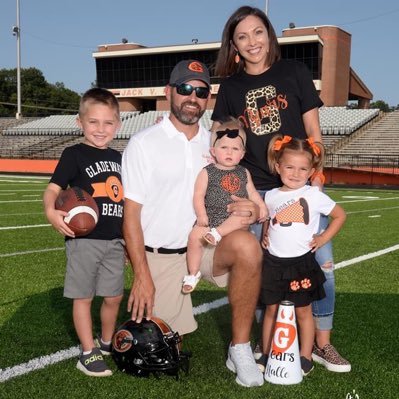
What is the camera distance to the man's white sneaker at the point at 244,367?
3197 mm

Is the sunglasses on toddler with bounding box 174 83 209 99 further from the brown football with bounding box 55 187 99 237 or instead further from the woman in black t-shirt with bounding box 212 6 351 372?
the brown football with bounding box 55 187 99 237

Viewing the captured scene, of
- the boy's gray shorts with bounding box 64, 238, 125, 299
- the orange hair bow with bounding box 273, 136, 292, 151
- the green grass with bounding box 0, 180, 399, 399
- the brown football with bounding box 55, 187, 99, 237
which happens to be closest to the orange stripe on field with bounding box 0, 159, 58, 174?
the green grass with bounding box 0, 180, 399, 399

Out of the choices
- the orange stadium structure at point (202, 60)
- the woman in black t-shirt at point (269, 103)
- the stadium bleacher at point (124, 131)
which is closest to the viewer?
the woman in black t-shirt at point (269, 103)

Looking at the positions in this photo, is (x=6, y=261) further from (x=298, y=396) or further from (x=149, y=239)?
(x=298, y=396)

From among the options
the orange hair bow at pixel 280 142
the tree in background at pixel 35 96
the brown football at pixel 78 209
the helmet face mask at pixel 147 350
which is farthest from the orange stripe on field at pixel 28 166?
the tree in background at pixel 35 96

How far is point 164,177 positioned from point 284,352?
4.07 ft

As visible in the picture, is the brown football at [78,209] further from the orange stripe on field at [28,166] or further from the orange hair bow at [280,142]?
the orange stripe on field at [28,166]

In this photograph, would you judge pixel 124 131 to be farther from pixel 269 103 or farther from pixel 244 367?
pixel 244 367

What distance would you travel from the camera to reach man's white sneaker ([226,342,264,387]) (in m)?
3.20

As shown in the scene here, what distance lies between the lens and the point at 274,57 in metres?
3.72

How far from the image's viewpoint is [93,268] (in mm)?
3506

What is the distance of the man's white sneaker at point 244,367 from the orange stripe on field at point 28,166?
3039cm

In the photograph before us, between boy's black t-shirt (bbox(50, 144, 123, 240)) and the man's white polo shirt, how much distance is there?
0.60ft

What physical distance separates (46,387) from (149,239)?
3.42ft
